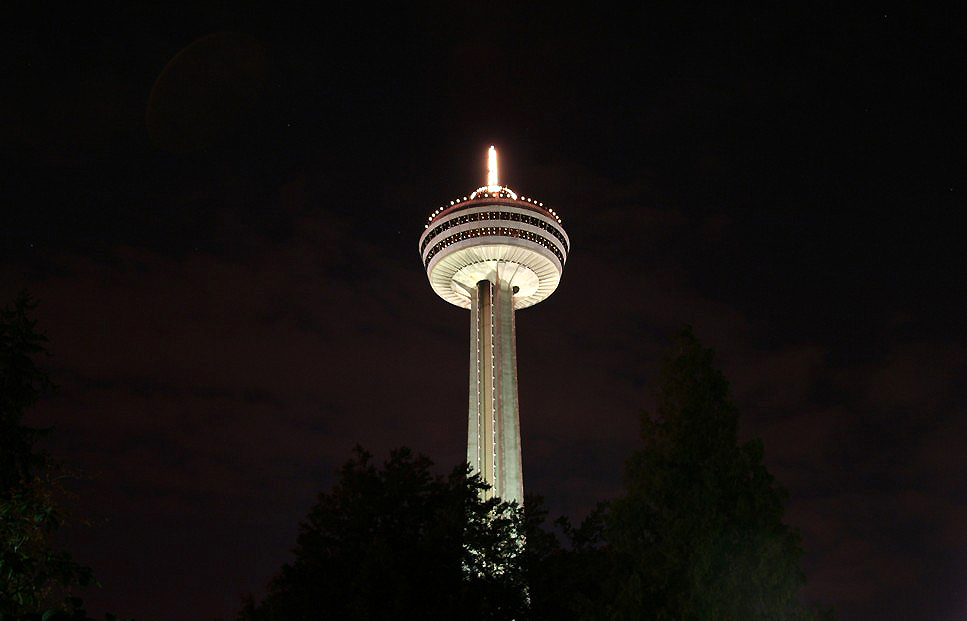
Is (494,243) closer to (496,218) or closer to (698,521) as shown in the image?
(496,218)

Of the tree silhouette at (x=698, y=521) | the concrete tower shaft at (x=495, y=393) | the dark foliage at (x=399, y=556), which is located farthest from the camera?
the concrete tower shaft at (x=495, y=393)

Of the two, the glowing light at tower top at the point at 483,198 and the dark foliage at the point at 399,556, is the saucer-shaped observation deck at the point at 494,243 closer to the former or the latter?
the glowing light at tower top at the point at 483,198

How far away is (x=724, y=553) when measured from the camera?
A: 83.4 ft

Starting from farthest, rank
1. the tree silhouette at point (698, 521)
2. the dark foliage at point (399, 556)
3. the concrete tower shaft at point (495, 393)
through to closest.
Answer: the concrete tower shaft at point (495, 393)
the dark foliage at point (399, 556)
the tree silhouette at point (698, 521)

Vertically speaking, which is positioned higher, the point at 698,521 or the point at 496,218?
the point at 496,218

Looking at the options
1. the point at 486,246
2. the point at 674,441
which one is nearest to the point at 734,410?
the point at 674,441

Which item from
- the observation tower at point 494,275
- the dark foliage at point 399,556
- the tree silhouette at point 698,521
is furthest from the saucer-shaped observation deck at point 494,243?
the tree silhouette at point 698,521

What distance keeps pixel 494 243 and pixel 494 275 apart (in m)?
4.52

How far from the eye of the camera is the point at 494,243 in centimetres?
8856

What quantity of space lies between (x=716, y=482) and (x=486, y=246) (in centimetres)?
6360

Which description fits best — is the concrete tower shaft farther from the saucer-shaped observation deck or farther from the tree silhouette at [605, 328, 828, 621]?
the tree silhouette at [605, 328, 828, 621]

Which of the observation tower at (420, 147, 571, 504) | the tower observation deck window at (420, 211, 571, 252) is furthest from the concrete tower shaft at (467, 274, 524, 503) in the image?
the tower observation deck window at (420, 211, 571, 252)

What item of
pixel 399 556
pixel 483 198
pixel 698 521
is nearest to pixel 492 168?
pixel 483 198

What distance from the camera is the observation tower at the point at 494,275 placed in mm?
85375
